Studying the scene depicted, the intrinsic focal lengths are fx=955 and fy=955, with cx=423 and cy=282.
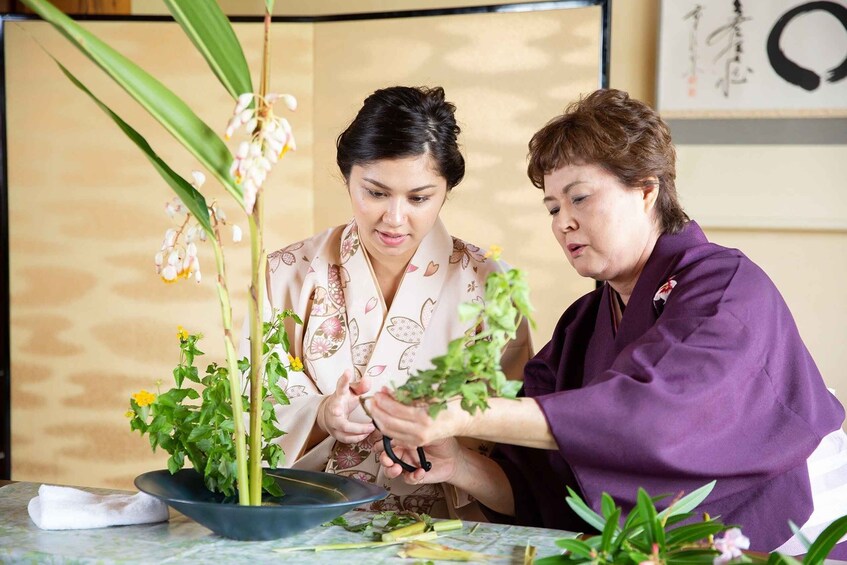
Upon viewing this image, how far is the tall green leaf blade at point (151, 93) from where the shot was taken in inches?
45.8

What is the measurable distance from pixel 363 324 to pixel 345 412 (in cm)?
38

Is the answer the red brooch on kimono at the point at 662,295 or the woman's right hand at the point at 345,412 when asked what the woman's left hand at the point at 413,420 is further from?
the red brooch on kimono at the point at 662,295

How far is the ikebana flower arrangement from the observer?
1.26 meters

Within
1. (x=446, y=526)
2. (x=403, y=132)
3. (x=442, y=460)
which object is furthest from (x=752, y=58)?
(x=446, y=526)

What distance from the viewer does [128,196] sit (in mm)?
4043

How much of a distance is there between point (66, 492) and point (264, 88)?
29.9 inches

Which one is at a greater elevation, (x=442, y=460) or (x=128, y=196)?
(x=128, y=196)

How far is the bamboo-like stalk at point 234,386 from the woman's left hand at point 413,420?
0.20 m

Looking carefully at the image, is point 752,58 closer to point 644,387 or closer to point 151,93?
point 644,387

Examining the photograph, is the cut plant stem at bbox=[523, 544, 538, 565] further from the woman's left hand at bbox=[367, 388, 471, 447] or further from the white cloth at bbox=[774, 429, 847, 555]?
the white cloth at bbox=[774, 429, 847, 555]

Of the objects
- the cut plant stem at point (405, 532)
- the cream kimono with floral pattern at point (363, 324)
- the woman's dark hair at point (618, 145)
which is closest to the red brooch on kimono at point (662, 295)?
the woman's dark hair at point (618, 145)

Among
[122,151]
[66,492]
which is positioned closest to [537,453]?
[66,492]

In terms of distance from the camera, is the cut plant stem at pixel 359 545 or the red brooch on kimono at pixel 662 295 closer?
the cut plant stem at pixel 359 545

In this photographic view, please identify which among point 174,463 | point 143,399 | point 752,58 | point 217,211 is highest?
point 752,58
